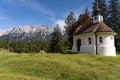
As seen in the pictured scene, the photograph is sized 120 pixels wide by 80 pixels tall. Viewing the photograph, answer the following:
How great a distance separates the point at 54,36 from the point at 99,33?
16.1 m

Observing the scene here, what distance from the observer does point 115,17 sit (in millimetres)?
52281

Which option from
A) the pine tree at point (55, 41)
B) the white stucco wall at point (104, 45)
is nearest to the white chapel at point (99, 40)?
the white stucco wall at point (104, 45)

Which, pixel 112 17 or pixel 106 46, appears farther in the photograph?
pixel 112 17

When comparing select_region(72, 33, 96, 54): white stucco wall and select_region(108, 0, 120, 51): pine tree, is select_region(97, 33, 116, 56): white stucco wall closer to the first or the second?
select_region(72, 33, 96, 54): white stucco wall

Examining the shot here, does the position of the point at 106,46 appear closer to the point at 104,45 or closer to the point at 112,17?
the point at 104,45

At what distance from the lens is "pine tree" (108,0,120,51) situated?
1970 inches

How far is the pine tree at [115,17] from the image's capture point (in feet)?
164

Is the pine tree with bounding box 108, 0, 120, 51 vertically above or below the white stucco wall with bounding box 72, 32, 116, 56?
above

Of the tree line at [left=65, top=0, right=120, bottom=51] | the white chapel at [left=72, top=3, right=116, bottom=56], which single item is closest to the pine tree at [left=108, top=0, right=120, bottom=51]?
the tree line at [left=65, top=0, right=120, bottom=51]

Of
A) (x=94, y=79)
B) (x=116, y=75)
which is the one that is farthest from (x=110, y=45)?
(x=94, y=79)

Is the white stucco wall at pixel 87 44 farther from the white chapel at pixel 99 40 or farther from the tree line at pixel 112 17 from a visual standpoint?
the tree line at pixel 112 17

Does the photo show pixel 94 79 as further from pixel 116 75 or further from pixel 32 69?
pixel 32 69

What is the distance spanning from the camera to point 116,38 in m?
50.0

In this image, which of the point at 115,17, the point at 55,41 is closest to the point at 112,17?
the point at 115,17
